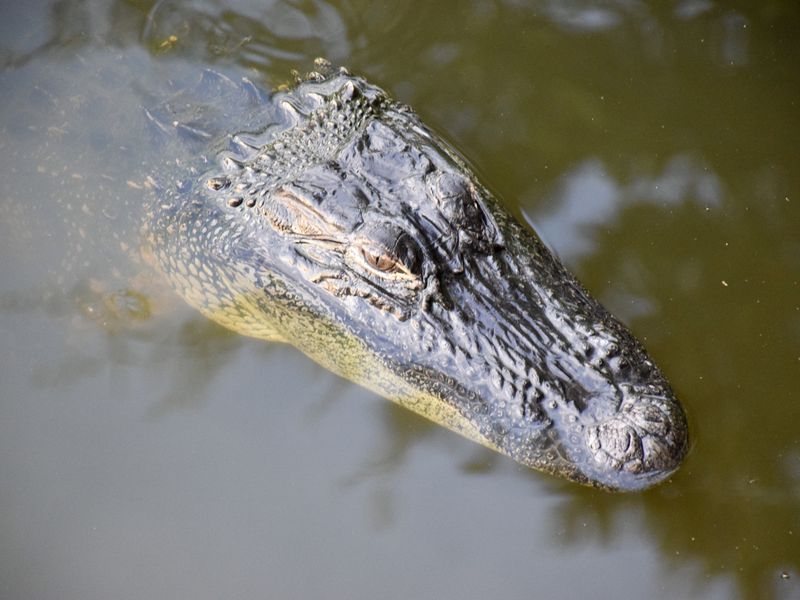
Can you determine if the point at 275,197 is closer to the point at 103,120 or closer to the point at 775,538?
the point at 103,120

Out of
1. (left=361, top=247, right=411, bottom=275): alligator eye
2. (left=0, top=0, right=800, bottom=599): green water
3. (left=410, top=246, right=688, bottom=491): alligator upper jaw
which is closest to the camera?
(left=410, top=246, right=688, bottom=491): alligator upper jaw

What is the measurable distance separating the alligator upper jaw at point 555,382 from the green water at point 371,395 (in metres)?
0.45

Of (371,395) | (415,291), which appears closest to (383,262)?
(415,291)

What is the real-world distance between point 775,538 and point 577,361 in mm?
1220

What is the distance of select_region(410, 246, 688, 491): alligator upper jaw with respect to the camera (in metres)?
3.10

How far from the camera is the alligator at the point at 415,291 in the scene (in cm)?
319

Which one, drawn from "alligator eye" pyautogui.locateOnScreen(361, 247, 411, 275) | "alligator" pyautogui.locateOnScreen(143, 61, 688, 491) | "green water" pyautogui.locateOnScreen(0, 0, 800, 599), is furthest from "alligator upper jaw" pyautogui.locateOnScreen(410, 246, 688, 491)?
"green water" pyautogui.locateOnScreen(0, 0, 800, 599)

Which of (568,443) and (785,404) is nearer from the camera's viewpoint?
(568,443)

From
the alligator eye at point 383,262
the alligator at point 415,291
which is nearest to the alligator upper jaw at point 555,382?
the alligator at point 415,291

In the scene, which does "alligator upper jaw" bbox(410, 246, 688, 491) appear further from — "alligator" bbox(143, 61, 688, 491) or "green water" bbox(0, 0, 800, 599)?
"green water" bbox(0, 0, 800, 599)

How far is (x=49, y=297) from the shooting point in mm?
4098

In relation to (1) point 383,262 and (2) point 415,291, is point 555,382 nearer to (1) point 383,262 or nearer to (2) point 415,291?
(2) point 415,291

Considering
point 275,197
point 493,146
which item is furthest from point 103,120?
point 493,146

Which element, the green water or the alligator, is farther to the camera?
the green water
